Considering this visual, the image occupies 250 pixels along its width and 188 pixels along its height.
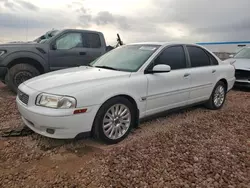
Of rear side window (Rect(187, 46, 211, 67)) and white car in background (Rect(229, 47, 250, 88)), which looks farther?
white car in background (Rect(229, 47, 250, 88))

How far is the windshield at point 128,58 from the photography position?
381cm

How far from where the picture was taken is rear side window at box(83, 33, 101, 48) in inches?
267

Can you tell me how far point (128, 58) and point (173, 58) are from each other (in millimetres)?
846

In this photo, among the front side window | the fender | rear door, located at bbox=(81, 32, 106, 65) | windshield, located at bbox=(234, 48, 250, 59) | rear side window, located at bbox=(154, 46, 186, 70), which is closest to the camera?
rear side window, located at bbox=(154, 46, 186, 70)

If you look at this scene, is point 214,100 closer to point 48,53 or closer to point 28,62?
point 48,53

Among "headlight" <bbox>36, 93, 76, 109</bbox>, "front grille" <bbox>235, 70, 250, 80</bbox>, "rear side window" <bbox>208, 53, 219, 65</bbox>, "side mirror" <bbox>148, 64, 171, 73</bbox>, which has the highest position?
"rear side window" <bbox>208, 53, 219, 65</bbox>

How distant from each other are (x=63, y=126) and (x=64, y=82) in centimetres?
62

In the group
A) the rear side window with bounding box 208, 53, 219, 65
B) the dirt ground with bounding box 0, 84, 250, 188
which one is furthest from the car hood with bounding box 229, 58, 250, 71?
the dirt ground with bounding box 0, 84, 250, 188

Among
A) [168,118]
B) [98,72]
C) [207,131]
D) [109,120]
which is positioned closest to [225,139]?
[207,131]

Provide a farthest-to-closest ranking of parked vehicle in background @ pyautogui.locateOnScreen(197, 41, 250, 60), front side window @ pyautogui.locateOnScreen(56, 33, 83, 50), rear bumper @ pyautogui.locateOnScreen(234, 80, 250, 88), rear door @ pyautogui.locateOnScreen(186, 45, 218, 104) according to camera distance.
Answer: parked vehicle in background @ pyautogui.locateOnScreen(197, 41, 250, 60), rear bumper @ pyautogui.locateOnScreen(234, 80, 250, 88), front side window @ pyautogui.locateOnScreen(56, 33, 83, 50), rear door @ pyautogui.locateOnScreen(186, 45, 218, 104)

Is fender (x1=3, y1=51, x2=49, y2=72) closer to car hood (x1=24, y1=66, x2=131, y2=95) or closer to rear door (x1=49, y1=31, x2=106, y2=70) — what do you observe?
rear door (x1=49, y1=31, x2=106, y2=70)

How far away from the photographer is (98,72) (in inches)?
144

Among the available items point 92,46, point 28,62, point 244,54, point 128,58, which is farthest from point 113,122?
point 244,54

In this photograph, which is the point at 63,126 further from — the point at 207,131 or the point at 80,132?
the point at 207,131
